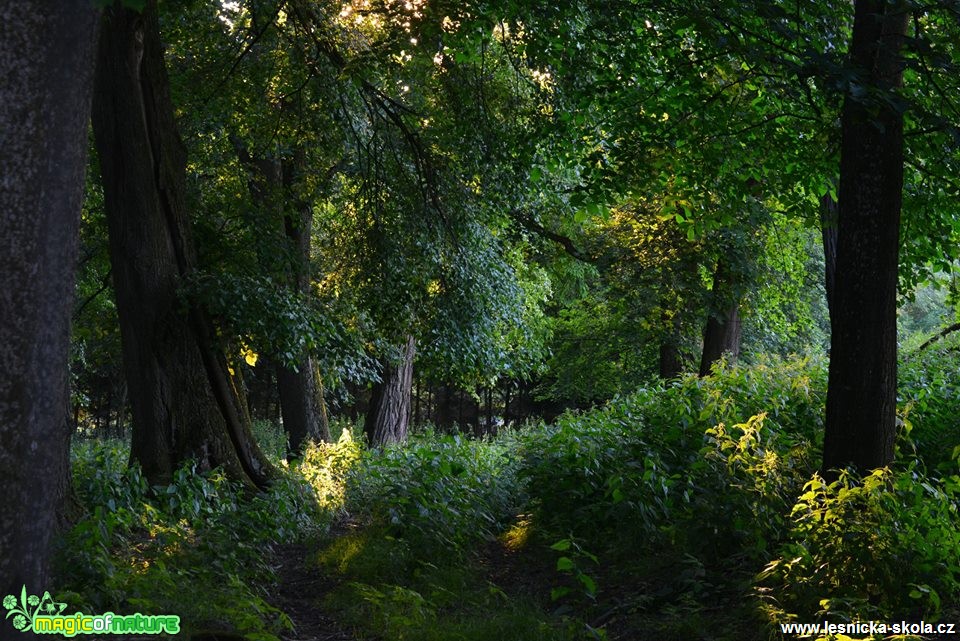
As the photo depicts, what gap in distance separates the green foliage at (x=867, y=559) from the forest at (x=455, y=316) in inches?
0.9

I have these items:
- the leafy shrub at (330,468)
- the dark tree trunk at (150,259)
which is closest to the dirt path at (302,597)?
the leafy shrub at (330,468)

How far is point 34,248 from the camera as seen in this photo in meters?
3.40

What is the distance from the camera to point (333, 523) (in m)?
9.17

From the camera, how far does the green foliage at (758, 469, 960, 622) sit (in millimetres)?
4898

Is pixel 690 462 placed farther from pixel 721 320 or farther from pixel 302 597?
pixel 721 320

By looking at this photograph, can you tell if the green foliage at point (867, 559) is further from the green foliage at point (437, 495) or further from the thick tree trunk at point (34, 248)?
the thick tree trunk at point (34, 248)

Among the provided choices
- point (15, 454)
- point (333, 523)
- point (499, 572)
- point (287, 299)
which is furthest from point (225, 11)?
point (15, 454)

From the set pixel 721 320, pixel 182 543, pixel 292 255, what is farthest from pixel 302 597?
pixel 721 320

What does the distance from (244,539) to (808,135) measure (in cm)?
672

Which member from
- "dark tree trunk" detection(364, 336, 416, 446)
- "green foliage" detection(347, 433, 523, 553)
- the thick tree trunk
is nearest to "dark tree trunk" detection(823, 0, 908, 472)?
"green foliage" detection(347, 433, 523, 553)

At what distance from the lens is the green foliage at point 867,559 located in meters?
4.90

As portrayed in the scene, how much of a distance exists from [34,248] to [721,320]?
15553 millimetres

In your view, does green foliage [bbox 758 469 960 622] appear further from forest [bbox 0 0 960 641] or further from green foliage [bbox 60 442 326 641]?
green foliage [bbox 60 442 326 641]

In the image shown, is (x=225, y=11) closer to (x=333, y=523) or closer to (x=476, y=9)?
(x=476, y=9)
